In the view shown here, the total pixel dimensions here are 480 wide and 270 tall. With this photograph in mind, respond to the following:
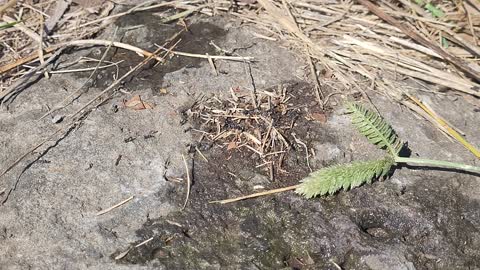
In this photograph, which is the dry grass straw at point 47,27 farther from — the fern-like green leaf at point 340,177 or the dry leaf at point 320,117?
the fern-like green leaf at point 340,177

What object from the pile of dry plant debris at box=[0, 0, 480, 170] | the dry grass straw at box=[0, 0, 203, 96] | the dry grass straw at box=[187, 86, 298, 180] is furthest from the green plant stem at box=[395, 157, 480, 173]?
the dry grass straw at box=[0, 0, 203, 96]

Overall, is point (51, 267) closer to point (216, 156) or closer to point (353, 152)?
point (216, 156)

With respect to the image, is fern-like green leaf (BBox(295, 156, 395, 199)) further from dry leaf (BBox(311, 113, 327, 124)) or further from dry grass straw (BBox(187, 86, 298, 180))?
dry leaf (BBox(311, 113, 327, 124))

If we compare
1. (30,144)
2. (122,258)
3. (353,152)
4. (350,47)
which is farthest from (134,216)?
(350,47)

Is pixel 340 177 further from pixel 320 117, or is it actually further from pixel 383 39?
pixel 383 39

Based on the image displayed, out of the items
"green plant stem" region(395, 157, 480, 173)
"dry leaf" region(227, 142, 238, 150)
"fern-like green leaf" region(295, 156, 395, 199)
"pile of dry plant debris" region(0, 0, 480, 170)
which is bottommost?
"dry leaf" region(227, 142, 238, 150)

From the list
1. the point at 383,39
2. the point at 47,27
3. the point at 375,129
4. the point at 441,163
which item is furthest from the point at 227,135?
the point at 47,27
